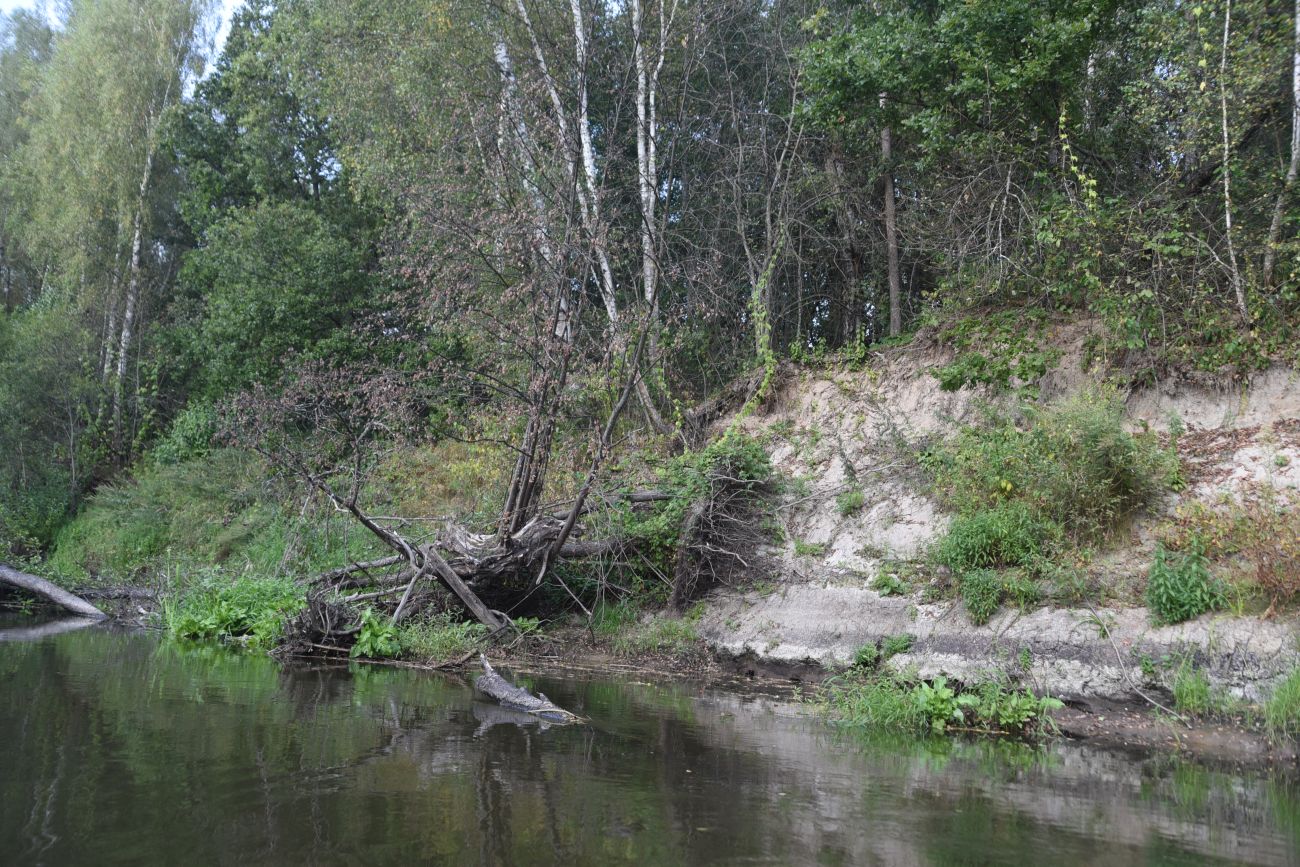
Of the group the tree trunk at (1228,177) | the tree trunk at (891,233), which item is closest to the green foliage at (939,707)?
the tree trunk at (1228,177)

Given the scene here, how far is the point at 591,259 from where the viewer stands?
1620cm

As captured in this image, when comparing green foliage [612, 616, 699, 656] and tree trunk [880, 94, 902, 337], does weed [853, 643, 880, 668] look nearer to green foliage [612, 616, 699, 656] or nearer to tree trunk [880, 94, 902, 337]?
green foliage [612, 616, 699, 656]

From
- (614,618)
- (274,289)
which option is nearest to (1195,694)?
(614,618)

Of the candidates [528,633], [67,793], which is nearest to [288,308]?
Result: [528,633]

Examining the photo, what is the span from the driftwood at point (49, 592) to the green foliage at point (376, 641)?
26.7ft

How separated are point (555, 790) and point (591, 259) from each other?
11.6m

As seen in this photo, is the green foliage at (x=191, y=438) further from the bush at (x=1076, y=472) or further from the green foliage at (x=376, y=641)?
the bush at (x=1076, y=472)

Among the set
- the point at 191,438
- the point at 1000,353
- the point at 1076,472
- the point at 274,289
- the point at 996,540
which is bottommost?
the point at 996,540

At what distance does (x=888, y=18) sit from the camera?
48.8 feet

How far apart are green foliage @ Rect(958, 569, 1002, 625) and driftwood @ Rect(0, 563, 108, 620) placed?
15.8 metres

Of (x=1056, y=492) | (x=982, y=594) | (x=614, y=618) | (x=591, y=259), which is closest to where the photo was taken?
(x=982, y=594)

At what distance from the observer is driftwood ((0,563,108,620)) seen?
1768 cm

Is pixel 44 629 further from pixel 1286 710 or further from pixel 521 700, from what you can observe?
pixel 1286 710

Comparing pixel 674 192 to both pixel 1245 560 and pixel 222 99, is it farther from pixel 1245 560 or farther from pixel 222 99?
pixel 222 99
